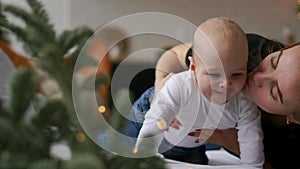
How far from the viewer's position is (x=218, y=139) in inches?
35.3

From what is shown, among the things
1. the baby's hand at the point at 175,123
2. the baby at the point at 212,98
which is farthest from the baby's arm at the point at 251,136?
the baby's hand at the point at 175,123

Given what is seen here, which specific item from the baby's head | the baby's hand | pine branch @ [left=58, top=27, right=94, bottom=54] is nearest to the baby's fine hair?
the baby's head

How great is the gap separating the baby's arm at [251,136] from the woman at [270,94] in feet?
0.09

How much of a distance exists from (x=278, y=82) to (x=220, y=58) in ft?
0.33

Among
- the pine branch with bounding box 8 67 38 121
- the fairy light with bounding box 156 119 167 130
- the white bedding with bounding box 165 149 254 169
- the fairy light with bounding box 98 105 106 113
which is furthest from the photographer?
the white bedding with bounding box 165 149 254 169

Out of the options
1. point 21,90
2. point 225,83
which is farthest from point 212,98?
point 21,90

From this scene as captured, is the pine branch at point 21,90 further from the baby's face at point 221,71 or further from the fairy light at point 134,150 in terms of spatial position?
the baby's face at point 221,71

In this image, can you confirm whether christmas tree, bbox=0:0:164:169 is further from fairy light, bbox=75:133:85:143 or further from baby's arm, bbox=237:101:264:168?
baby's arm, bbox=237:101:264:168

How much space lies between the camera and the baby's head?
671mm

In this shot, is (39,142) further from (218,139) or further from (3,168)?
(218,139)

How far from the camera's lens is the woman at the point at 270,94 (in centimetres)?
68

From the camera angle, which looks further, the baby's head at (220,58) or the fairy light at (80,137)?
the baby's head at (220,58)

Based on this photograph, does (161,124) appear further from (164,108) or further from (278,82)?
(278,82)

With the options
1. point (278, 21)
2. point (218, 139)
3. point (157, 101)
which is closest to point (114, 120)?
point (157, 101)
